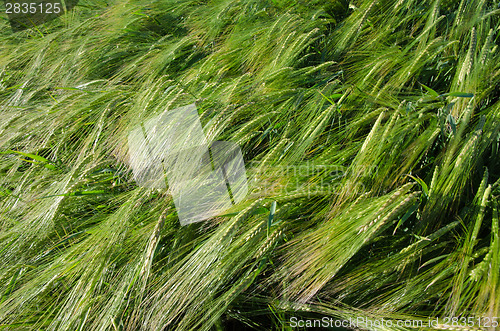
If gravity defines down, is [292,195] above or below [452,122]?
below

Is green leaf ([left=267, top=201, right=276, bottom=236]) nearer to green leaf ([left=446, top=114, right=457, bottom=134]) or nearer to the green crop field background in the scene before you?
the green crop field background

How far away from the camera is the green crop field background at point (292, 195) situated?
95cm

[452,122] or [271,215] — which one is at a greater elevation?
[452,122]

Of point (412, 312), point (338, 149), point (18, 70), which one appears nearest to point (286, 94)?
point (338, 149)

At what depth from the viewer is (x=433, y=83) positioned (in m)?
1.40

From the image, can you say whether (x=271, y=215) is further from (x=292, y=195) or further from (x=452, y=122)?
(x=452, y=122)

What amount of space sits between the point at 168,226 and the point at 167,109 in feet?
1.53

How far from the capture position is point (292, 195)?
1065 mm

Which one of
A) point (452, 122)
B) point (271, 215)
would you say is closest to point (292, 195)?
point (271, 215)

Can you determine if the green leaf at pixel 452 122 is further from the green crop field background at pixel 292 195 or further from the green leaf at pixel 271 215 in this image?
the green leaf at pixel 271 215

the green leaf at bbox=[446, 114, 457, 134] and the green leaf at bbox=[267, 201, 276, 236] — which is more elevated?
the green leaf at bbox=[446, 114, 457, 134]

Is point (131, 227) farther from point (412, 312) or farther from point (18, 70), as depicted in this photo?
point (18, 70)

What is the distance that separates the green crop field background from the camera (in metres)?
0.95

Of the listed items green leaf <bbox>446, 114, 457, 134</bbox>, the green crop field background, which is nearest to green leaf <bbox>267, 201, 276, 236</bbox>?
the green crop field background
